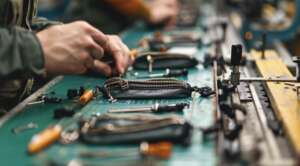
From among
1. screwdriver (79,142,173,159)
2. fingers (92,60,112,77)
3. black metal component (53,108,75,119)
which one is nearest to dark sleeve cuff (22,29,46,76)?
black metal component (53,108,75,119)

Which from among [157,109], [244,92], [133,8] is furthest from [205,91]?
[133,8]

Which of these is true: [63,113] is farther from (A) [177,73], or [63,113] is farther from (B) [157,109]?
(A) [177,73]

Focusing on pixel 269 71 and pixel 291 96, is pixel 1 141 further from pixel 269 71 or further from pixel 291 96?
pixel 269 71

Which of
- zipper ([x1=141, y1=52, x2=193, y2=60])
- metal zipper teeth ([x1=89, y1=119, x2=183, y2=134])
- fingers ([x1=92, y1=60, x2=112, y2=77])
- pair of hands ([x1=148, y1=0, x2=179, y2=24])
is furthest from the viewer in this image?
pair of hands ([x1=148, y1=0, x2=179, y2=24])

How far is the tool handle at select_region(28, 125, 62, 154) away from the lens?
1162mm

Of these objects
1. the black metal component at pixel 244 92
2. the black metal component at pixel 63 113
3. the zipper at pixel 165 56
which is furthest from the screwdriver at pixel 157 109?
the zipper at pixel 165 56

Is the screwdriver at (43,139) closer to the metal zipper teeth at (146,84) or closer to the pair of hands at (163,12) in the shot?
the metal zipper teeth at (146,84)

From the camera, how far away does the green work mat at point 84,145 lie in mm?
1102

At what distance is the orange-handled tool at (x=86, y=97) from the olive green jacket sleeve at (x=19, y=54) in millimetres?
243

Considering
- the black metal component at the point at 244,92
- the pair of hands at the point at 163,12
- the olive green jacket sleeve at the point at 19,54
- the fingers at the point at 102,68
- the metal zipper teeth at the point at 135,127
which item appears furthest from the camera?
the pair of hands at the point at 163,12

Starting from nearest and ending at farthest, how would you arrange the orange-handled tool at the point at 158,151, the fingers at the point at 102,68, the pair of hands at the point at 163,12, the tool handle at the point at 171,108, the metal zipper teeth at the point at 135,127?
1. the orange-handled tool at the point at 158,151
2. the metal zipper teeth at the point at 135,127
3. the tool handle at the point at 171,108
4. the fingers at the point at 102,68
5. the pair of hands at the point at 163,12

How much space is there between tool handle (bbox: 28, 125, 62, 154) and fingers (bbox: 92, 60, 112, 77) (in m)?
0.70

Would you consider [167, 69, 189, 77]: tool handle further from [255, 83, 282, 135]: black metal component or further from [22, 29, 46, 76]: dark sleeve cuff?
[22, 29, 46, 76]: dark sleeve cuff

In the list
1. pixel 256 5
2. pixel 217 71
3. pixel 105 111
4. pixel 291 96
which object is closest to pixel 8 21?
pixel 105 111
